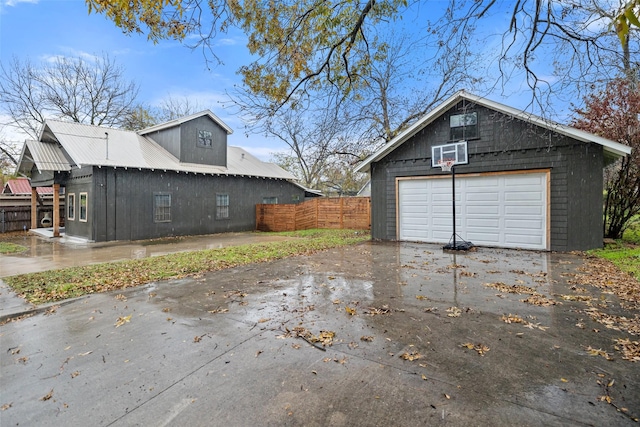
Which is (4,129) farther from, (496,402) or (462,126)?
(496,402)

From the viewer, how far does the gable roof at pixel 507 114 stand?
798cm

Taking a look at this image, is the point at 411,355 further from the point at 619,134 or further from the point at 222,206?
the point at 222,206

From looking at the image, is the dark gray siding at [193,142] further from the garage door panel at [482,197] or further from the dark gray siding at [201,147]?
the garage door panel at [482,197]

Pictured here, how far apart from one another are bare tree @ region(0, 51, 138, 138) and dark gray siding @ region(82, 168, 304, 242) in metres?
11.2

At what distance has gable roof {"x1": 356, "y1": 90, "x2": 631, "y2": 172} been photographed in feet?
26.2

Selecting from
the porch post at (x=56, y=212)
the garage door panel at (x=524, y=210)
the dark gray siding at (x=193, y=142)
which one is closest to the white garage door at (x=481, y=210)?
the garage door panel at (x=524, y=210)

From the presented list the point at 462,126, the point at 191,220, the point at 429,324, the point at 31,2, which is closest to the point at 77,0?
the point at 31,2

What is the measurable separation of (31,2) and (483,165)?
12.1 m

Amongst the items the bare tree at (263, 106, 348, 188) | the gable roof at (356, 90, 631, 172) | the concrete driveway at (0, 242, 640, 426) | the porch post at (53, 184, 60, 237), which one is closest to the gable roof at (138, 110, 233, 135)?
the bare tree at (263, 106, 348, 188)

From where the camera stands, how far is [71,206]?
1463 cm

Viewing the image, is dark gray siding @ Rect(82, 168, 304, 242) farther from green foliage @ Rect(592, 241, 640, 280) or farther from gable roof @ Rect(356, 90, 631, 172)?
green foliage @ Rect(592, 241, 640, 280)

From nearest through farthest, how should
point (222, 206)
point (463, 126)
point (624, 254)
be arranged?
point (624, 254) < point (463, 126) < point (222, 206)

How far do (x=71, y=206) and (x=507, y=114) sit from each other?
1773 cm

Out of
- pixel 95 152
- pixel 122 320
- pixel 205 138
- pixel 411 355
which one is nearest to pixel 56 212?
pixel 95 152
